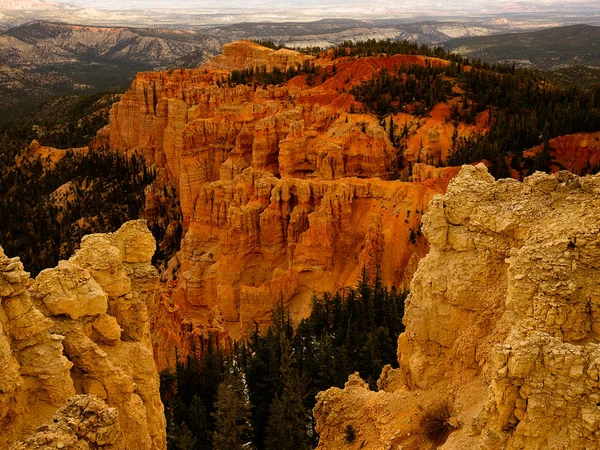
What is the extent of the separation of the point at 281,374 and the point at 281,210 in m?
12.2

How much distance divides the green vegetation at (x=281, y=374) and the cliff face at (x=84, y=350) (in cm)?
473

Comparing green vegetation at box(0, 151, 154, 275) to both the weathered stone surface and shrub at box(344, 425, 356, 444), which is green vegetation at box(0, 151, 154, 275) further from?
the weathered stone surface

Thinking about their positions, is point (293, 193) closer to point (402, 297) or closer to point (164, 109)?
point (402, 297)

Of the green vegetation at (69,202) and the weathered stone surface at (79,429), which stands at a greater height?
the weathered stone surface at (79,429)

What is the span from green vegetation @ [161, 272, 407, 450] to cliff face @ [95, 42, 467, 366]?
2.55 meters

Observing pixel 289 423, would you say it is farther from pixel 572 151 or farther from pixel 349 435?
pixel 572 151

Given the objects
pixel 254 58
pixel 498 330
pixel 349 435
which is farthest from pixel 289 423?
pixel 254 58

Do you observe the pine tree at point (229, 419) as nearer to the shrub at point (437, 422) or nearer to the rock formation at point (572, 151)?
the shrub at point (437, 422)

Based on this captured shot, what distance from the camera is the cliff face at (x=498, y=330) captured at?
6.92 meters

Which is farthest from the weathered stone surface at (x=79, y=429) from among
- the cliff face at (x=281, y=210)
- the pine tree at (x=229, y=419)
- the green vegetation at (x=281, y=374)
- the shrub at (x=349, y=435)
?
the cliff face at (x=281, y=210)

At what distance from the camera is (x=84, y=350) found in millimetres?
9133

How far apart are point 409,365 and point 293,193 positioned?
66.2 ft

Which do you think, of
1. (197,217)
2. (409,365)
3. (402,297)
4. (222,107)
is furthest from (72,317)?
(222,107)

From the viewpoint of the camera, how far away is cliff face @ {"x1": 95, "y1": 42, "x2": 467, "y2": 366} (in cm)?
2945
